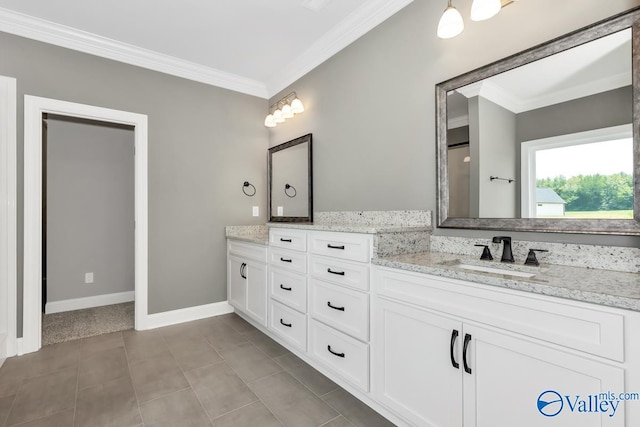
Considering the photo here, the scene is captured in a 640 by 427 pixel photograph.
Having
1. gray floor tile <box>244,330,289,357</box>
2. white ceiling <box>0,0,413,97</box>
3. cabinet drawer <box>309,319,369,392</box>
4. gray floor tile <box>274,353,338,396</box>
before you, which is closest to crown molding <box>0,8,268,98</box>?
white ceiling <box>0,0,413,97</box>

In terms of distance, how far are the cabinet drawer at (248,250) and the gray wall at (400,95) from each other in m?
0.68

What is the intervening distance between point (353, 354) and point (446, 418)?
1.92ft

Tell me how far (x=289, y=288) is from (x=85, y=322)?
7.76 ft

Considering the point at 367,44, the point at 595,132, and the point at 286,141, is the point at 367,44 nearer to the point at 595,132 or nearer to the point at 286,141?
the point at 286,141

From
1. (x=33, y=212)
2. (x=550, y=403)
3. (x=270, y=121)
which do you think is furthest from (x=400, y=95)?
(x=33, y=212)

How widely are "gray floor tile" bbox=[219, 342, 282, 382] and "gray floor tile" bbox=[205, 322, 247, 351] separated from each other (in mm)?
82

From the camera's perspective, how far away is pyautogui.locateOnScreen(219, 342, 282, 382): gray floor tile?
6.92ft

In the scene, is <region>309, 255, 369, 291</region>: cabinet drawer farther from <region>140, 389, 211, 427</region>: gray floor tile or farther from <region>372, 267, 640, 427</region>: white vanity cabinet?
<region>140, 389, 211, 427</region>: gray floor tile

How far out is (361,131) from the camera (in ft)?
8.13

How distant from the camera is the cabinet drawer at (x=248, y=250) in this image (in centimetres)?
265

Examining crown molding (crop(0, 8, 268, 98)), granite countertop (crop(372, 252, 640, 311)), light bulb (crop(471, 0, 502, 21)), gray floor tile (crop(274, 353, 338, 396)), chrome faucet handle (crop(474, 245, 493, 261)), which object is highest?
crown molding (crop(0, 8, 268, 98))

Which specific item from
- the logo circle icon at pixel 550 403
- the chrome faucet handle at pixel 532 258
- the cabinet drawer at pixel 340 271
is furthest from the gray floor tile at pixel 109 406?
the chrome faucet handle at pixel 532 258

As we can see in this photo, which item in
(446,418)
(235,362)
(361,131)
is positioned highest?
(361,131)

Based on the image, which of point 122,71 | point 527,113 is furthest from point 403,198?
point 122,71
